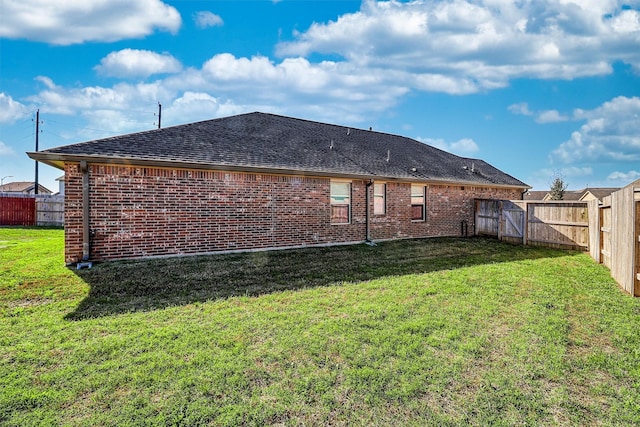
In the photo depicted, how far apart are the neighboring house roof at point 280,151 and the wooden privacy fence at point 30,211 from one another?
15.0 metres

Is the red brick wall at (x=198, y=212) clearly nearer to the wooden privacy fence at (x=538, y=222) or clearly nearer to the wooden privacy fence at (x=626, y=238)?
the wooden privacy fence at (x=538, y=222)

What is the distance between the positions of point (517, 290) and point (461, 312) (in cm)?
202

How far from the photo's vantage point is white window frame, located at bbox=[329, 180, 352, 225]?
38.1ft

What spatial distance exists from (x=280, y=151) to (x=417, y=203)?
6.40 meters

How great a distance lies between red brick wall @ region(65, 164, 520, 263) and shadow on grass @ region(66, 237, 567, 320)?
649 mm

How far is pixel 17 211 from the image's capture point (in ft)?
66.9

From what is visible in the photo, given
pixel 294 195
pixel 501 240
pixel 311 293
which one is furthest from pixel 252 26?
pixel 501 240

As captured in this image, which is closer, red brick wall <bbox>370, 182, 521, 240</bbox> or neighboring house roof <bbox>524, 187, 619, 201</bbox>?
red brick wall <bbox>370, 182, 521, 240</bbox>

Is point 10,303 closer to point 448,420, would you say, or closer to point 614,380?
point 448,420

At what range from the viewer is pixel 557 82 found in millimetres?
15023

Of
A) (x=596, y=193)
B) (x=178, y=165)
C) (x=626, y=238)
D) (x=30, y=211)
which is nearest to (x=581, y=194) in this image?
(x=596, y=193)

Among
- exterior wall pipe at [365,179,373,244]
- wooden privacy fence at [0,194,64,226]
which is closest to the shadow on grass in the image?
exterior wall pipe at [365,179,373,244]

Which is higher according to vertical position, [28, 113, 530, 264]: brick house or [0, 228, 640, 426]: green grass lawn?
[28, 113, 530, 264]: brick house

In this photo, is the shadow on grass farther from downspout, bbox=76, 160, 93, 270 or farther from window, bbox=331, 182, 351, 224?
window, bbox=331, 182, 351, 224
